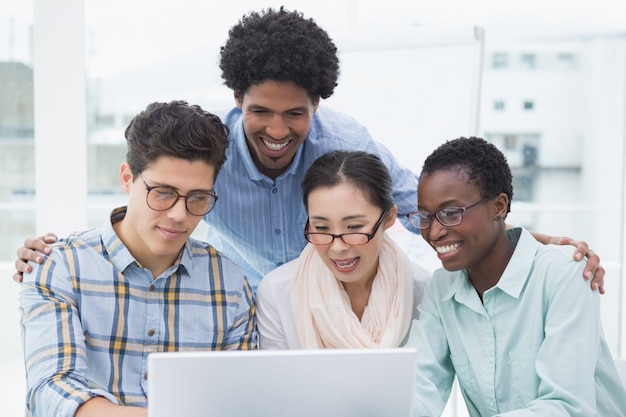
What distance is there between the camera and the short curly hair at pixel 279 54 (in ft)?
5.87

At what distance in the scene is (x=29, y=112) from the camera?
162 inches

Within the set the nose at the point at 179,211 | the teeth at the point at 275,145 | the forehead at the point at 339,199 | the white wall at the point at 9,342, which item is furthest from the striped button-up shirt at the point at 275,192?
the white wall at the point at 9,342

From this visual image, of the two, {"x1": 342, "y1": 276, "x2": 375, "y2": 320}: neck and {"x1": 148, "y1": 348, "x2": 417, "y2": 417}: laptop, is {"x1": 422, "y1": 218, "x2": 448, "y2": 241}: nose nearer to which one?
{"x1": 342, "y1": 276, "x2": 375, "y2": 320}: neck

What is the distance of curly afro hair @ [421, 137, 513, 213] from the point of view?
1605 millimetres

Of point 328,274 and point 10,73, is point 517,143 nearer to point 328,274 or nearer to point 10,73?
point 10,73

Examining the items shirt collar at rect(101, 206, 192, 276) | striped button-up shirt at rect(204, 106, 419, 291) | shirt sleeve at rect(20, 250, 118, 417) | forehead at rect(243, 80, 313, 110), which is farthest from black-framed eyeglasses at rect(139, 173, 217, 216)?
striped button-up shirt at rect(204, 106, 419, 291)

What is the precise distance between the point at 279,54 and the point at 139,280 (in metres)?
0.65

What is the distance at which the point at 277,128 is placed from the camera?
71.0 inches

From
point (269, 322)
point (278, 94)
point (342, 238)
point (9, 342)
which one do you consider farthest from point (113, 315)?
point (9, 342)

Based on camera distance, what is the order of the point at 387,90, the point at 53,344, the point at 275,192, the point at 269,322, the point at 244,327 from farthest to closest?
the point at 387,90, the point at 275,192, the point at 269,322, the point at 244,327, the point at 53,344

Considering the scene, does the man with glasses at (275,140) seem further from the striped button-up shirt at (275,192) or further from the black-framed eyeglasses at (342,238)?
the black-framed eyeglasses at (342,238)

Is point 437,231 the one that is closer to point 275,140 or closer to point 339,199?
point 339,199

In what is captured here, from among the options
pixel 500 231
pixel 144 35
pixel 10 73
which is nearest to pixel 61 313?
pixel 500 231

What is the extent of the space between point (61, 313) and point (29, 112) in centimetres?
297
